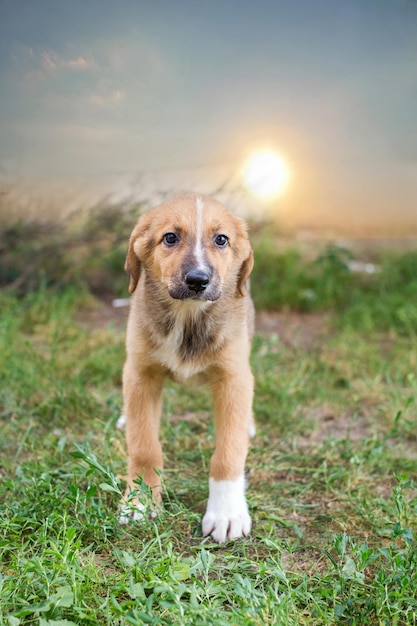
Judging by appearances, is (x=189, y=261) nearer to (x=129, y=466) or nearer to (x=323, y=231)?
(x=129, y=466)

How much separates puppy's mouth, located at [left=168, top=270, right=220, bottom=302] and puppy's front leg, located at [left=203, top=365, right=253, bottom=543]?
0.50 meters

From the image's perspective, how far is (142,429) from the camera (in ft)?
10.9

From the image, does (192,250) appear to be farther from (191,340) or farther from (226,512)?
(226,512)

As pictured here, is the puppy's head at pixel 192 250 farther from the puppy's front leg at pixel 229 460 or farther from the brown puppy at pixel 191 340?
the puppy's front leg at pixel 229 460

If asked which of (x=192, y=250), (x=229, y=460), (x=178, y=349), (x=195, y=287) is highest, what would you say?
(x=192, y=250)

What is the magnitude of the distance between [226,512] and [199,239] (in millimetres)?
1338

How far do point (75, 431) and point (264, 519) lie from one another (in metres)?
1.52

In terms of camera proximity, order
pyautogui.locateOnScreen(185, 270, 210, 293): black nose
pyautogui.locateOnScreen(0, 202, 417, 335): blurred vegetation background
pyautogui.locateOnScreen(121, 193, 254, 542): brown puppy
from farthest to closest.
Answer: pyautogui.locateOnScreen(0, 202, 417, 335): blurred vegetation background → pyautogui.locateOnScreen(121, 193, 254, 542): brown puppy → pyautogui.locateOnScreen(185, 270, 210, 293): black nose

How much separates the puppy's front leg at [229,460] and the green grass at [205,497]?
0.27 feet

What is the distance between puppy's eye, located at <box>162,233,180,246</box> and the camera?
329 centimetres

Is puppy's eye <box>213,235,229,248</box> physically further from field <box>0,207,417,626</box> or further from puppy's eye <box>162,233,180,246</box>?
field <box>0,207,417,626</box>

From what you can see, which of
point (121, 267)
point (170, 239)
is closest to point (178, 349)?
point (170, 239)

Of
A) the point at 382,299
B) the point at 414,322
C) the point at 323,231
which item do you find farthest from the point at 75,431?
the point at 323,231

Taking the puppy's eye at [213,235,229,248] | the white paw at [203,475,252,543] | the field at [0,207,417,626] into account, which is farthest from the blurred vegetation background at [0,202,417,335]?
the white paw at [203,475,252,543]
